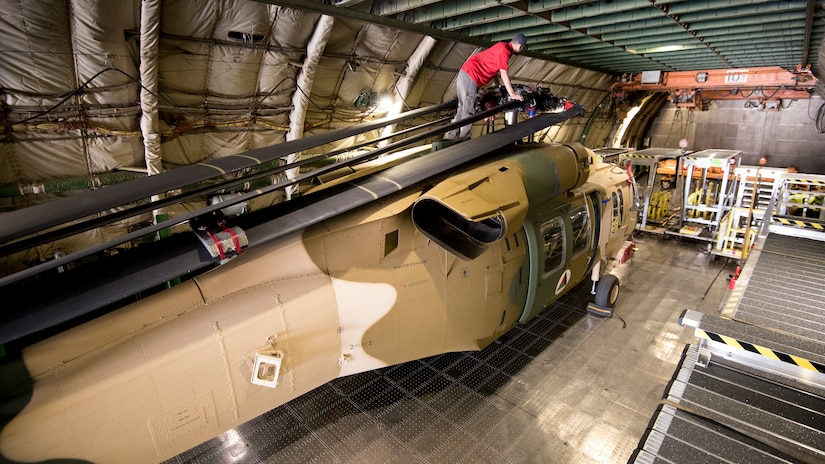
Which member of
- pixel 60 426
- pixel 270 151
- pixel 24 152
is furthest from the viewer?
pixel 24 152

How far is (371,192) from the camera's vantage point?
4363 millimetres

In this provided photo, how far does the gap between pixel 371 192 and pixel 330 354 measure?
1.70 metres

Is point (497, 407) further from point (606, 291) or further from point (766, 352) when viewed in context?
point (606, 291)

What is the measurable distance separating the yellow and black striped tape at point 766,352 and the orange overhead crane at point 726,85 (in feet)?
48.8

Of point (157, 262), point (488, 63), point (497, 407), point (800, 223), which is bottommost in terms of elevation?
point (497, 407)

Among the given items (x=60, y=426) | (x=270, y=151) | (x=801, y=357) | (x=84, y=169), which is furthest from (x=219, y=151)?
(x=801, y=357)

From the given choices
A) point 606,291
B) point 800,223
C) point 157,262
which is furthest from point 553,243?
point 157,262

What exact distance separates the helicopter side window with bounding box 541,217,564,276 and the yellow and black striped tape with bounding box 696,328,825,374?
2.79 m

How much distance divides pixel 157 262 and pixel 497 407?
14.7ft

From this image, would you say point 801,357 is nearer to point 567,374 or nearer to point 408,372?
point 567,374

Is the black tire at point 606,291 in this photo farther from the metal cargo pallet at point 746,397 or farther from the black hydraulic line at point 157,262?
the black hydraulic line at point 157,262

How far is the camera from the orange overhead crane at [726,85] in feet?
45.4

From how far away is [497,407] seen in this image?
5.74m

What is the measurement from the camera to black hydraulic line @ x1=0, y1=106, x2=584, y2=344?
2.92 metres
